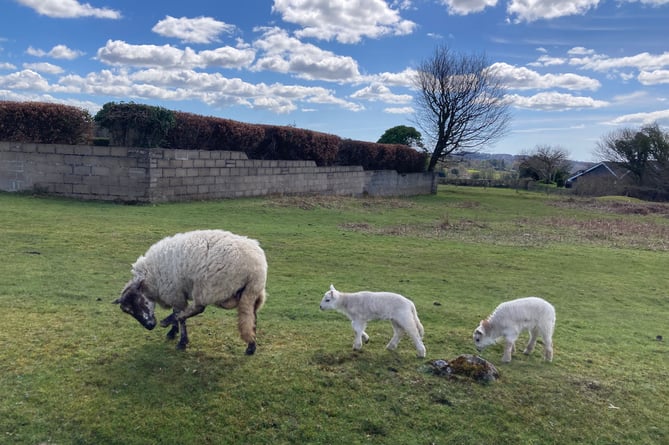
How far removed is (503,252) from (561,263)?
1422mm

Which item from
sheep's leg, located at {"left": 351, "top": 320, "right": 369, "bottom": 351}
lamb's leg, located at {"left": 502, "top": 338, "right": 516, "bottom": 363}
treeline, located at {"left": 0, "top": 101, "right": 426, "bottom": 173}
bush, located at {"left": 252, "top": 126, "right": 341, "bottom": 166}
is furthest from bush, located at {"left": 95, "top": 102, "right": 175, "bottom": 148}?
lamb's leg, located at {"left": 502, "top": 338, "right": 516, "bottom": 363}

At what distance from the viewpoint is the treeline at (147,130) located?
14.4 metres

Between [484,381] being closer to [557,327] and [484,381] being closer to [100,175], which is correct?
[557,327]

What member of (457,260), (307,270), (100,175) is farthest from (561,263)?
(100,175)

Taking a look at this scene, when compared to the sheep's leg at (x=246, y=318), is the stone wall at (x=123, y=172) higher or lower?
higher

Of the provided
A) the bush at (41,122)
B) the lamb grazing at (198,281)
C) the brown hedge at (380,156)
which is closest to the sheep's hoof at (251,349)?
the lamb grazing at (198,281)

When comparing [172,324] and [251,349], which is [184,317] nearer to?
[172,324]

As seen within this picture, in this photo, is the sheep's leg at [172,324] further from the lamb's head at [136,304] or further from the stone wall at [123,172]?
the stone wall at [123,172]

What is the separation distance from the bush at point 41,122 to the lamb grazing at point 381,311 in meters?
13.1

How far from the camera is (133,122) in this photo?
50.5 ft

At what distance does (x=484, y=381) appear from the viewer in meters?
4.43

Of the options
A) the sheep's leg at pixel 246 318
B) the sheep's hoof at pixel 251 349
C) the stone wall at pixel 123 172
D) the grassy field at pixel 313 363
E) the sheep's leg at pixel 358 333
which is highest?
the stone wall at pixel 123 172

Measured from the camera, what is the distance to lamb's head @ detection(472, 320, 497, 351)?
5.16m

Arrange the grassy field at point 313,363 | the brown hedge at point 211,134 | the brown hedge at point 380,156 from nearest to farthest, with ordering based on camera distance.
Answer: the grassy field at point 313,363
the brown hedge at point 211,134
the brown hedge at point 380,156
